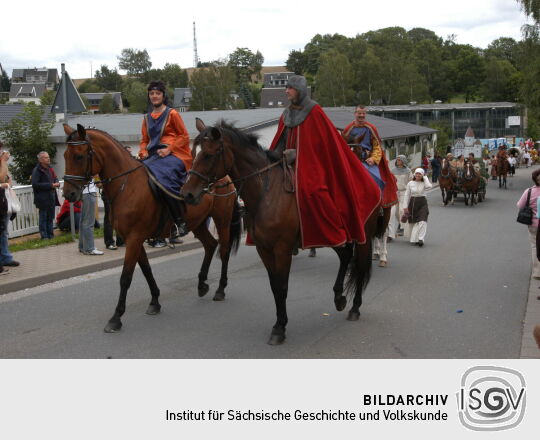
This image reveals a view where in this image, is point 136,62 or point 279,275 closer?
point 279,275

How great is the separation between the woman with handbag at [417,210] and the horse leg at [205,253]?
20.0 ft

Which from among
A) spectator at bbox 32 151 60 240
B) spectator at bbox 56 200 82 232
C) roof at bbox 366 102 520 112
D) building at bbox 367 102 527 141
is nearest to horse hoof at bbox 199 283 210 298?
spectator at bbox 32 151 60 240

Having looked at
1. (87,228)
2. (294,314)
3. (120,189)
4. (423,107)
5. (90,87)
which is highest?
(90,87)

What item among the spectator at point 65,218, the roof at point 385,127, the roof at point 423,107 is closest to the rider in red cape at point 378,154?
the spectator at point 65,218

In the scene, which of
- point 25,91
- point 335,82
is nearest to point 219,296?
point 335,82

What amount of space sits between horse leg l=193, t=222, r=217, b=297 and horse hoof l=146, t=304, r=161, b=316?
87 cm

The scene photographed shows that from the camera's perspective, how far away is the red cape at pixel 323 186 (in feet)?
19.6

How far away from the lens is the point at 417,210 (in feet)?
42.9

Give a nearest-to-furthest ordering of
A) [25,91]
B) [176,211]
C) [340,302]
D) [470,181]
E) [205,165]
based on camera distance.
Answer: [205,165] → [340,302] → [176,211] → [470,181] → [25,91]

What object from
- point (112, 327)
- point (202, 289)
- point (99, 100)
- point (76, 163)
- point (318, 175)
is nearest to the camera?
point (318, 175)

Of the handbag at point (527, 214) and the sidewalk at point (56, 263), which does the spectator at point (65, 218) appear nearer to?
the sidewalk at point (56, 263)

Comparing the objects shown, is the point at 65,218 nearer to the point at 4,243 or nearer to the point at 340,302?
the point at 4,243

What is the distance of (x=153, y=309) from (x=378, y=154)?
3743 millimetres

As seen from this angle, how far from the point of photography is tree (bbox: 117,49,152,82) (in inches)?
5305
